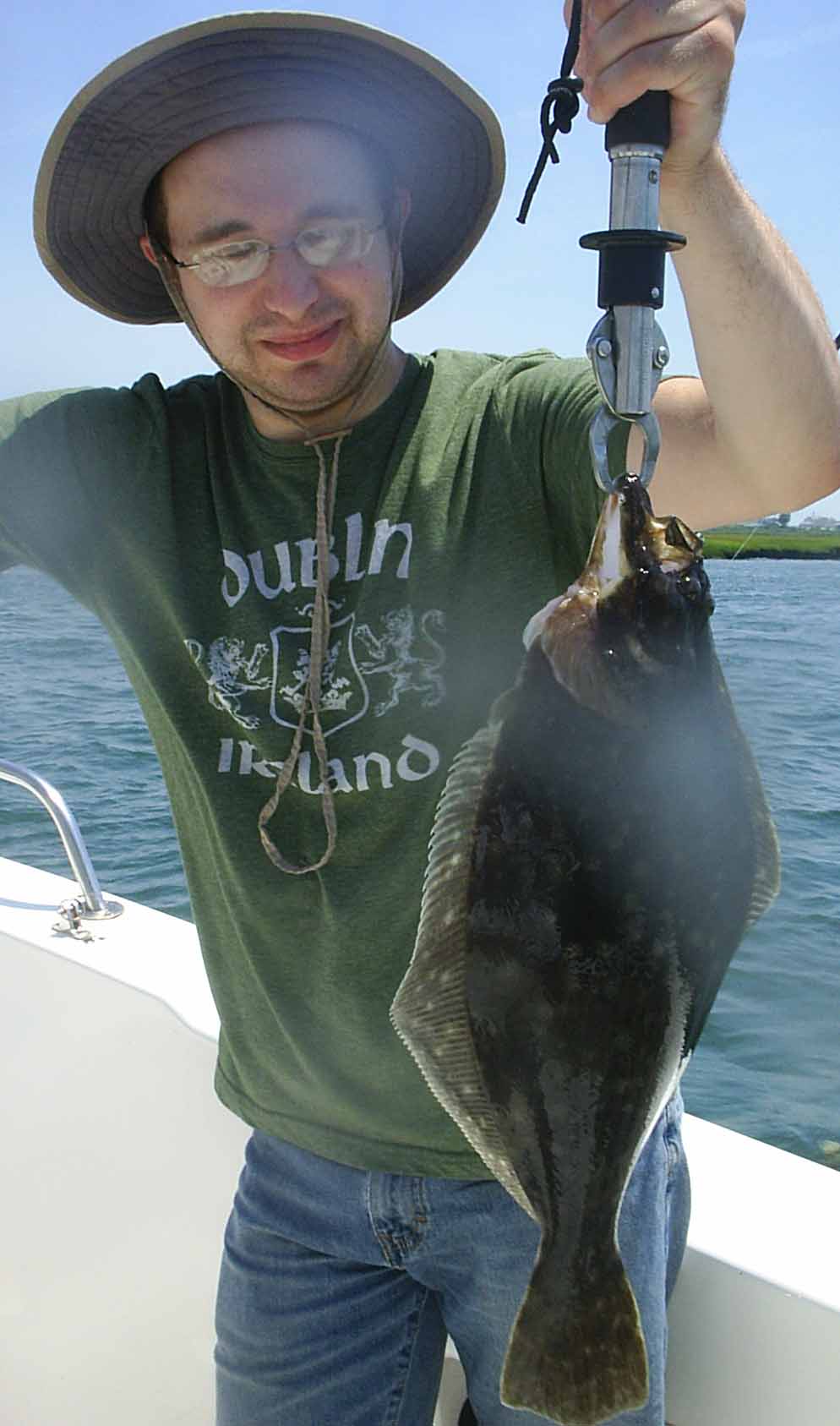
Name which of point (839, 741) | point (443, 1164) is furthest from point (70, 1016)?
point (839, 741)

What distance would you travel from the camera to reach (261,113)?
2.13 meters

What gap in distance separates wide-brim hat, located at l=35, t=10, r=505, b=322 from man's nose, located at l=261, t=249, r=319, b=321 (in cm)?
25

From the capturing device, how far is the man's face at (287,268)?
2.11 m

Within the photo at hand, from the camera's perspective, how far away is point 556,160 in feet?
5.08

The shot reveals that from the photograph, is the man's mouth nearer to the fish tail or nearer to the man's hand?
the man's hand

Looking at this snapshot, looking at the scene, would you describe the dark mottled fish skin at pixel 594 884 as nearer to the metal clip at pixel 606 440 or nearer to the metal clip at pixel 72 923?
the metal clip at pixel 606 440

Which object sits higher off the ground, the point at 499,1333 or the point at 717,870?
the point at 717,870

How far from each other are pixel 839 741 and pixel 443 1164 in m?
10.1

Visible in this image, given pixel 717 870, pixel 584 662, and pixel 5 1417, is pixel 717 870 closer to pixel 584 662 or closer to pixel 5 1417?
pixel 584 662

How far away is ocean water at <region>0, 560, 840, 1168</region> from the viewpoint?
6.30 meters

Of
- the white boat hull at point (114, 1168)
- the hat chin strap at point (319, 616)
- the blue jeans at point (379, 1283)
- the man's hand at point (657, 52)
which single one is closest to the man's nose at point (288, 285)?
the hat chin strap at point (319, 616)

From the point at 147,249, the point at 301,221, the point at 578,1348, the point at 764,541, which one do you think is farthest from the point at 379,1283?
the point at 147,249

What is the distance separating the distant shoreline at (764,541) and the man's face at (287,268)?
2.30 ft

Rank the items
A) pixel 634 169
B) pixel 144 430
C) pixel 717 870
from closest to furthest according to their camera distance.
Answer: pixel 634 169, pixel 717 870, pixel 144 430
